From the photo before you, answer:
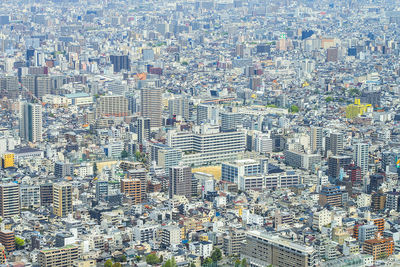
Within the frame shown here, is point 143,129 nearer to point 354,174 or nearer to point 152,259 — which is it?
point 354,174

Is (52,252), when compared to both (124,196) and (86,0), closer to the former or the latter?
(124,196)

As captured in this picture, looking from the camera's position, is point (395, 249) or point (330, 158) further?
point (330, 158)

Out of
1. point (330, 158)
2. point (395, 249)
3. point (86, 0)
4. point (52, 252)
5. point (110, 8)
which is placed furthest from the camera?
point (86, 0)

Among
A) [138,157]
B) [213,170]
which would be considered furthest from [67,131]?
[213,170]

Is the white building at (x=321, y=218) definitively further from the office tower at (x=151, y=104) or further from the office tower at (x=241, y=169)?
the office tower at (x=151, y=104)

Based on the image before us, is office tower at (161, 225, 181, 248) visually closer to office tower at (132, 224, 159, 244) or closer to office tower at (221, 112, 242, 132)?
office tower at (132, 224, 159, 244)
